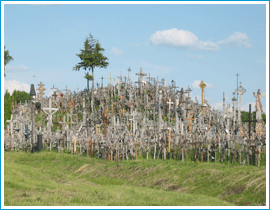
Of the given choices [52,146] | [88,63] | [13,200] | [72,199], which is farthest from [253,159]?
[88,63]

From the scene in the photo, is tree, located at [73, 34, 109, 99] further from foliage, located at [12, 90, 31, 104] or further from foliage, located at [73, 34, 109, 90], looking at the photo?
foliage, located at [12, 90, 31, 104]

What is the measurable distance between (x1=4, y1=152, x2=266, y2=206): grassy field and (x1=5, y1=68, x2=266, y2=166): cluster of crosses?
1.81 meters

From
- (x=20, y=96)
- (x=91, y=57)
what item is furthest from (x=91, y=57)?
(x=20, y=96)

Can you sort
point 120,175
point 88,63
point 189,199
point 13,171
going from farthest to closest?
point 88,63 → point 120,175 → point 13,171 → point 189,199

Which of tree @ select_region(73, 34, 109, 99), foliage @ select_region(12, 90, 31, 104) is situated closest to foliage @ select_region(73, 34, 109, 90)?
tree @ select_region(73, 34, 109, 99)

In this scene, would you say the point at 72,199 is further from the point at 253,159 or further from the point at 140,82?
the point at 140,82

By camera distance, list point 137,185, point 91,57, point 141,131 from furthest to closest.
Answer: point 91,57, point 141,131, point 137,185

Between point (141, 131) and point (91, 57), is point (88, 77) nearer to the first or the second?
point (91, 57)

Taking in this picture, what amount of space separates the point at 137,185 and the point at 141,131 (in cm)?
669

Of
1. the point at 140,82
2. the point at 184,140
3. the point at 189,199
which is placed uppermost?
the point at 140,82

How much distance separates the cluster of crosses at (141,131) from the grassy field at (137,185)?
181 centimetres

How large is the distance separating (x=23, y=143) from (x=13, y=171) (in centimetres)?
1145

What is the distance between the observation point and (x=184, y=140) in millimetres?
19609

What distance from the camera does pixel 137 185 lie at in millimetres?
16438
